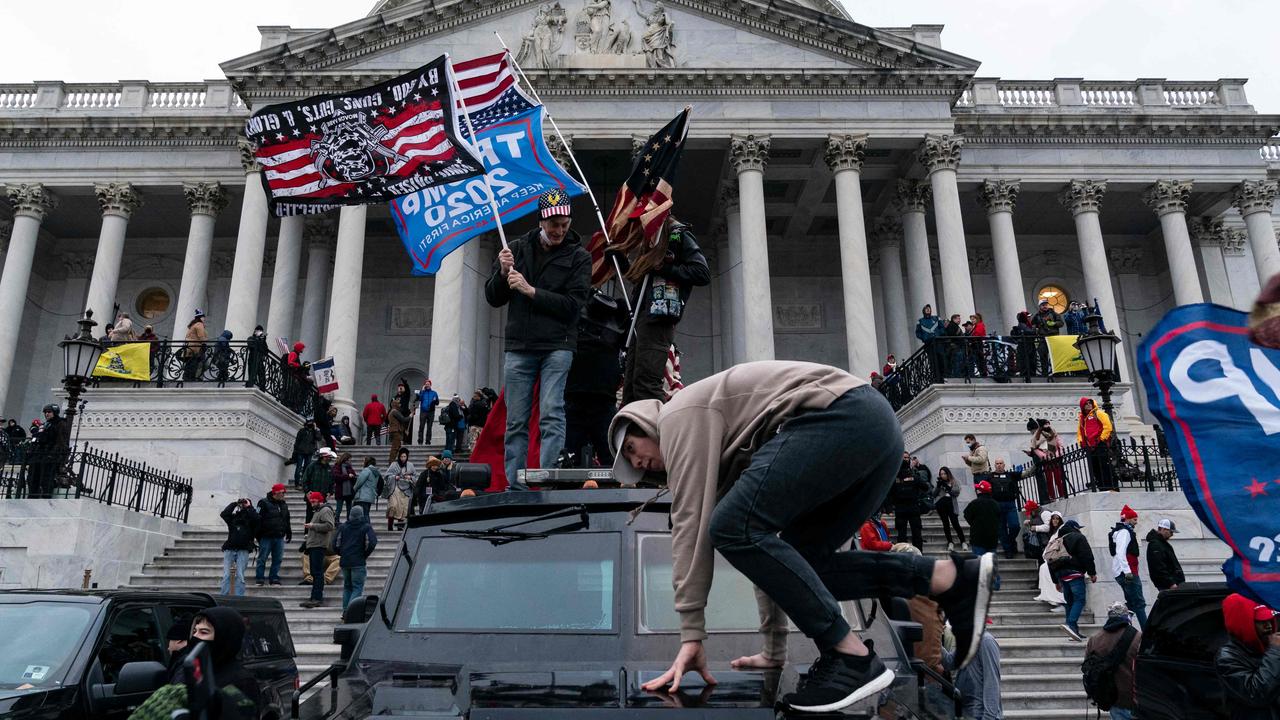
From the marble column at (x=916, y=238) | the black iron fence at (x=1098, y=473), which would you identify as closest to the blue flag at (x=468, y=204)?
the black iron fence at (x=1098, y=473)

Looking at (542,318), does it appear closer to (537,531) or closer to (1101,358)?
(537,531)

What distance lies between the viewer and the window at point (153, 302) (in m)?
36.8

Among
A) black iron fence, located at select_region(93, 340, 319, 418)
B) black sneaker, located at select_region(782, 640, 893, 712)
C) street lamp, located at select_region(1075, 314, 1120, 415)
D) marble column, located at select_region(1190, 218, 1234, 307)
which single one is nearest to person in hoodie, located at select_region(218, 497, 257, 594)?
black iron fence, located at select_region(93, 340, 319, 418)

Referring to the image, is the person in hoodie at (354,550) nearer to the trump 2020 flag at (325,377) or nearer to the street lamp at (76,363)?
the street lamp at (76,363)

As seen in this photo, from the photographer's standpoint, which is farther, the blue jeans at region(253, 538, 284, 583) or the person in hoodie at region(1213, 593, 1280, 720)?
the blue jeans at region(253, 538, 284, 583)

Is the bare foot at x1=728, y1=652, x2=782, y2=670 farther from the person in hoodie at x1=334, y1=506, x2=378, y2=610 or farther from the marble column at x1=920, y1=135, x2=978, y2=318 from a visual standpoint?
the marble column at x1=920, y1=135, x2=978, y2=318

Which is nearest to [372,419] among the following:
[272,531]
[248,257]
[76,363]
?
[248,257]

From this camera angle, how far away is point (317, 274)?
3281 centimetres

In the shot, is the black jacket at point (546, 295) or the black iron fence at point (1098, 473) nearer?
the black jacket at point (546, 295)

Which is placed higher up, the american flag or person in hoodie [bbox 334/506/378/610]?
the american flag

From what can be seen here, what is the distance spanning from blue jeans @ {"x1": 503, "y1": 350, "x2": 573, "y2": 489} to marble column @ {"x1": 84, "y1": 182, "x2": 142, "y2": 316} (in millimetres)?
27791

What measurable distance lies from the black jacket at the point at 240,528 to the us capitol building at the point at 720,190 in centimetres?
1206

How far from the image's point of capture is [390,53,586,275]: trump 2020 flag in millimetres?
9633

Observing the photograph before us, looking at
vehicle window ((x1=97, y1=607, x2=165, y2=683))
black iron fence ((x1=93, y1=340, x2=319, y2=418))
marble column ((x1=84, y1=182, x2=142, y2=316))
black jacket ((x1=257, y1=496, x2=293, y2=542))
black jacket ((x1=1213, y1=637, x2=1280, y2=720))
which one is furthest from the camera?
marble column ((x1=84, y1=182, x2=142, y2=316))
